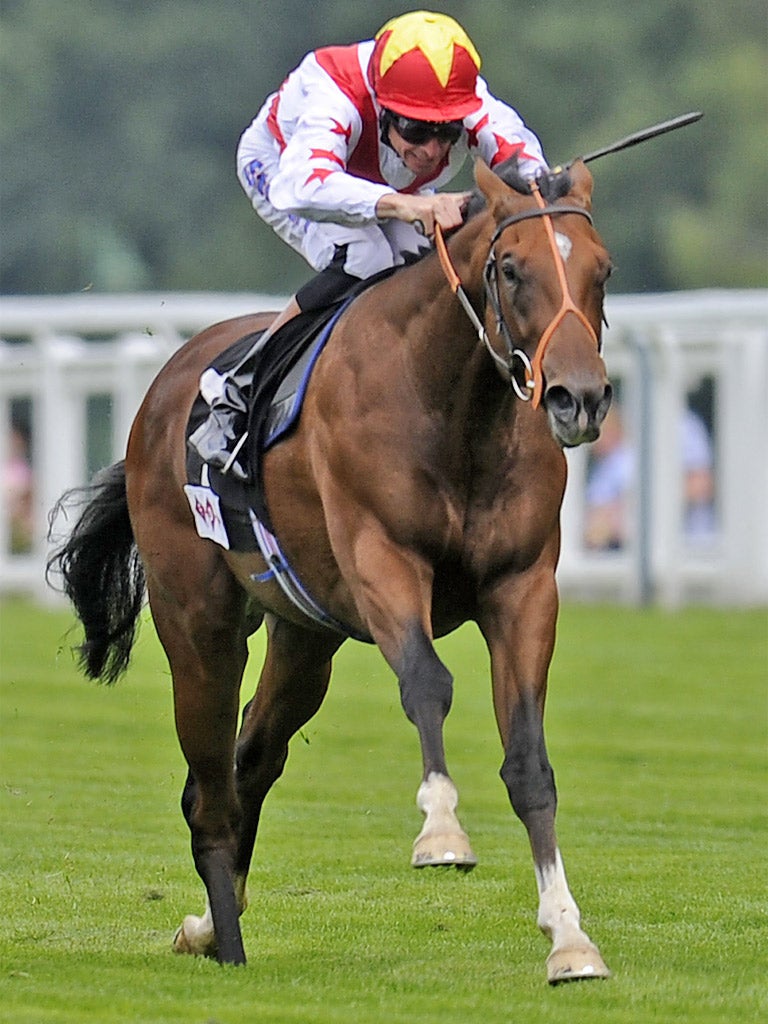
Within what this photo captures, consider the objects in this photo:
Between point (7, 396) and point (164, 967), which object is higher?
point (164, 967)

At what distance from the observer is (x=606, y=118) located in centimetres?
3678

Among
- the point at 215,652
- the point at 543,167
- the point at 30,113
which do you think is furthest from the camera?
the point at 30,113

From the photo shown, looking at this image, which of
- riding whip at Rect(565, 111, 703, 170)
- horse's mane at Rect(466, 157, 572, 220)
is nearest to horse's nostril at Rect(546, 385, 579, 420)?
horse's mane at Rect(466, 157, 572, 220)

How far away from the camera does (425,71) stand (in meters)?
5.68

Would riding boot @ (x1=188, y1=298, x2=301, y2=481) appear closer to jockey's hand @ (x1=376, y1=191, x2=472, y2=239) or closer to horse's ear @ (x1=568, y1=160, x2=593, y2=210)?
jockey's hand @ (x1=376, y1=191, x2=472, y2=239)

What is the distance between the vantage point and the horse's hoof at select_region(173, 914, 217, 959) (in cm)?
598

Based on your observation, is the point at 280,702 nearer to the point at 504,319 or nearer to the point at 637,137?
the point at 504,319

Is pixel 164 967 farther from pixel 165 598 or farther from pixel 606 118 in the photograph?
pixel 606 118

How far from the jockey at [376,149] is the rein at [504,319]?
10.1 inches

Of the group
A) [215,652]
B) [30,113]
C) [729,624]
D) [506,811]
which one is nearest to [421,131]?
[215,652]

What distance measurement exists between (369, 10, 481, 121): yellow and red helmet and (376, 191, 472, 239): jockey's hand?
0.97 ft

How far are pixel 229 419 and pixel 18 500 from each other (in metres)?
12.2

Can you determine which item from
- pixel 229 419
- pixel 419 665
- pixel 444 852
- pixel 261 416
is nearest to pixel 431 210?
pixel 261 416

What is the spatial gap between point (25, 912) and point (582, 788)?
9.77ft
